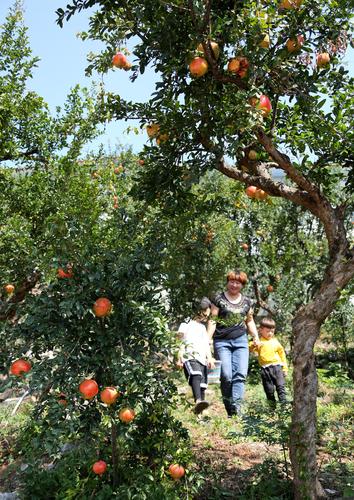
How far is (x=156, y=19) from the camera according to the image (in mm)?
2637

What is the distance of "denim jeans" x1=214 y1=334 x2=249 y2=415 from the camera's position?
4.77 meters

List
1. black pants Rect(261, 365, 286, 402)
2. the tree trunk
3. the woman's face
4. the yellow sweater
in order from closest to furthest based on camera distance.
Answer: the tree trunk < the woman's face < black pants Rect(261, 365, 286, 402) < the yellow sweater

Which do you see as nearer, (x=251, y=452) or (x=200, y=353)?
(x=251, y=452)

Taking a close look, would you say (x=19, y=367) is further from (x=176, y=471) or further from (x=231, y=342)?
(x=231, y=342)

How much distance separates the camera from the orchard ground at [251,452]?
3076 mm

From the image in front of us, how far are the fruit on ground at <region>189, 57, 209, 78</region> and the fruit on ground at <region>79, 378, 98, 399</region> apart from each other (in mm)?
1751

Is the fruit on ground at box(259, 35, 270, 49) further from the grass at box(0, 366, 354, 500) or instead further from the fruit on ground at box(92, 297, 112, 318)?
the grass at box(0, 366, 354, 500)

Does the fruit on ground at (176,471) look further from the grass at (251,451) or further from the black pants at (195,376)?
the black pants at (195,376)

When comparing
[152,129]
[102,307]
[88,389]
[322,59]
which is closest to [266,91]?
[322,59]

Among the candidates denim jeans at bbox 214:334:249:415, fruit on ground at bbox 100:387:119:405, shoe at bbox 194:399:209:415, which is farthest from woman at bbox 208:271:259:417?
fruit on ground at bbox 100:387:119:405

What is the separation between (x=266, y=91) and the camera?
3102mm

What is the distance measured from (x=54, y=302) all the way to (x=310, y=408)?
160 cm

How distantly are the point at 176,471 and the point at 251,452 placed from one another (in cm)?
140

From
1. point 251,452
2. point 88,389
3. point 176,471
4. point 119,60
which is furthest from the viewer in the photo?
point 251,452
